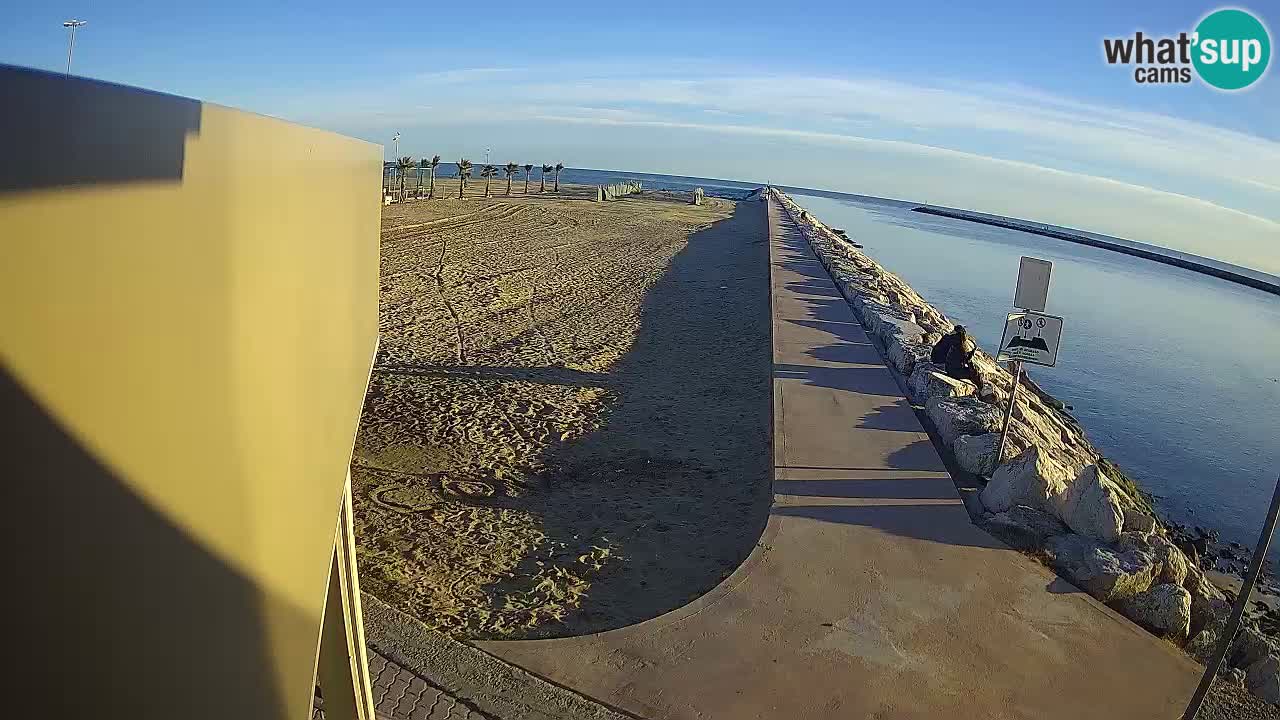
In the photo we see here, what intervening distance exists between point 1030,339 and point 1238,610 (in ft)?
10.7

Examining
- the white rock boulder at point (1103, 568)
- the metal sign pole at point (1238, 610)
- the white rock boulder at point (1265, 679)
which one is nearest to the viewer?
the metal sign pole at point (1238, 610)

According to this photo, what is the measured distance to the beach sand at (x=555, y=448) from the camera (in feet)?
19.7

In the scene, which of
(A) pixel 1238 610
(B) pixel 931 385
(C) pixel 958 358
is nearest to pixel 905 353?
(C) pixel 958 358

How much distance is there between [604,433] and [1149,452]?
9104 millimetres

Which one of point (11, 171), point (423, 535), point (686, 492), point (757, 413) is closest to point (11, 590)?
point (11, 171)

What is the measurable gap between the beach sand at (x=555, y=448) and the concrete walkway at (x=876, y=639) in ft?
2.42

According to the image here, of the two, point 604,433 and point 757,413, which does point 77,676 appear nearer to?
point 604,433

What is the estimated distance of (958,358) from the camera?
10586mm

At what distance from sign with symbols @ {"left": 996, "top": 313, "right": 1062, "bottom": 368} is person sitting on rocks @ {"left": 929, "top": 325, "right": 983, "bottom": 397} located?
346 cm

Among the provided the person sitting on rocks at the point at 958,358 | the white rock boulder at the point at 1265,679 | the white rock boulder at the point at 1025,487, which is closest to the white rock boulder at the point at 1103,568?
the white rock boulder at the point at 1025,487

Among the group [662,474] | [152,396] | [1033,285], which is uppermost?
[1033,285]

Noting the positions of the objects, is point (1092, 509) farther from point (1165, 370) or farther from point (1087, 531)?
point (1165, 370)

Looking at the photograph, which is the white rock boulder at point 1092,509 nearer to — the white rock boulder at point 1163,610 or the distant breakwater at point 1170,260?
the white rock boulder at point 1163,610

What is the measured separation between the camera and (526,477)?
311 inches
